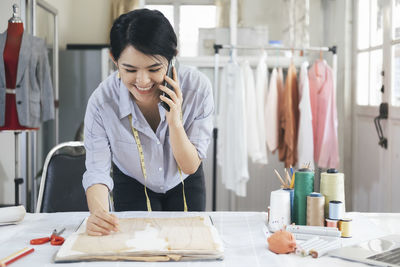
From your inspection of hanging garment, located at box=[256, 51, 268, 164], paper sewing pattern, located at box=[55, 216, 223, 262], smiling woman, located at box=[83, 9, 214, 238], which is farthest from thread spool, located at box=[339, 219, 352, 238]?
hanging garment, located at box=[256, 51, 268, 164]

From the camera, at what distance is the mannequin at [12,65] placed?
3299 millimetres

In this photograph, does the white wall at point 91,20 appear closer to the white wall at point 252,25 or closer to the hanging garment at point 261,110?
the white wall at point 252,25

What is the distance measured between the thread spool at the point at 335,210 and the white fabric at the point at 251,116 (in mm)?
2079

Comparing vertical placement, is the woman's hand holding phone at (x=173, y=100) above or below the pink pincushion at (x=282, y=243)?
above

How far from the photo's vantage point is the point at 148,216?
1543 millimetres

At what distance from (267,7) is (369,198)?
2081 mm

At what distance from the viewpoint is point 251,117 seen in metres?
3.45

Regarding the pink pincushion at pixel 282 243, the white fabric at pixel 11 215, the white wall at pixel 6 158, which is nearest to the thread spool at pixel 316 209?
the pink pincushion at pixel 282 243

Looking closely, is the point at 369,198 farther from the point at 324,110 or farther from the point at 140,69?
the point at 140,69

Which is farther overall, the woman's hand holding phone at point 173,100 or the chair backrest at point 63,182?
the chair backrest at point 63,182

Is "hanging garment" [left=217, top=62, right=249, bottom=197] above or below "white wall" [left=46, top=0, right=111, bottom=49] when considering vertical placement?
below

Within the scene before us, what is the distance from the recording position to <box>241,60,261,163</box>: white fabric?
3.44 meters

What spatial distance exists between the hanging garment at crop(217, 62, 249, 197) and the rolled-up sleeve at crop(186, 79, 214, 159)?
1666 millimetres

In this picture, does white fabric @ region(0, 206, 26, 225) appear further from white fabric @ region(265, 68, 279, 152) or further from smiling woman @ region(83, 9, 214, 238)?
white fabric @ region(265, 68, 279, 152)
